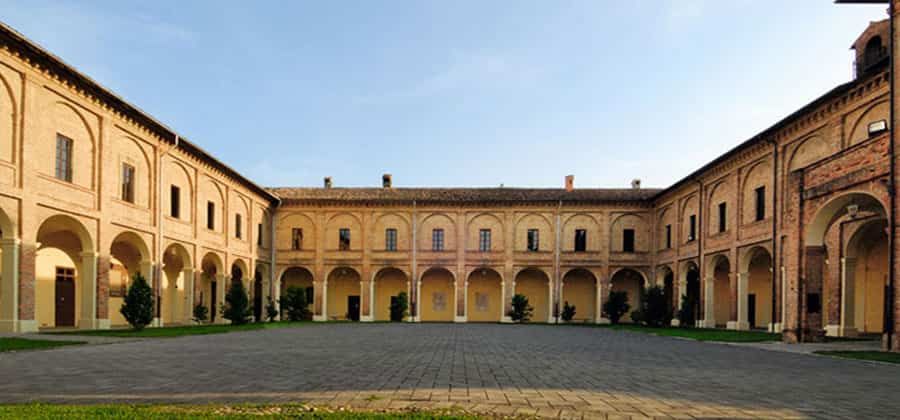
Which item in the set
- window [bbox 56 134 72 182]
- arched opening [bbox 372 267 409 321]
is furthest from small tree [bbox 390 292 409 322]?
window [bbox 56 134 72 182]

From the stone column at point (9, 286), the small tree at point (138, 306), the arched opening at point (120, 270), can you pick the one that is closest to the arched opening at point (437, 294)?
the arched opening at point (120, 270)

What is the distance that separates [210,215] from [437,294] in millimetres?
15312

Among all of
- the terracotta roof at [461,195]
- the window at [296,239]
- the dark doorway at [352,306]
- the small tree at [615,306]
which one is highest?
the terracotta roof at [461,195]

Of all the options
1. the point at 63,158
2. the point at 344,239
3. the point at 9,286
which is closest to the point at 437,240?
the point at 344,239

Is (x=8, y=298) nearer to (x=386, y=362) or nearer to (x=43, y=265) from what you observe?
(x=43, y=265)

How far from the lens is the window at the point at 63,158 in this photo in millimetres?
17734

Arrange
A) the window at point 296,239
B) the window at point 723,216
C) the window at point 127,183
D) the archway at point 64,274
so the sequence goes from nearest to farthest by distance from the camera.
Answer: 1. the archway at point 64,274
2. the window at point 127,183
3. the window at point 723,216
4. the window at point 296,239

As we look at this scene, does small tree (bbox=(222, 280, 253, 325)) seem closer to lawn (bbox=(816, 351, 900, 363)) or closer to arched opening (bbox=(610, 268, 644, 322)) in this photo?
lawn (bbox=(816, 351, 900, 363))

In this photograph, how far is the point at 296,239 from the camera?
120 feet

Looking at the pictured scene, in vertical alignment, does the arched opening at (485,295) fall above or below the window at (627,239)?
below

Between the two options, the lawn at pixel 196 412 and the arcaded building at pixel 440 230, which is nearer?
the lawn at pixel 196 412

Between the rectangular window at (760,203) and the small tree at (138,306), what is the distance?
22700 millimetres

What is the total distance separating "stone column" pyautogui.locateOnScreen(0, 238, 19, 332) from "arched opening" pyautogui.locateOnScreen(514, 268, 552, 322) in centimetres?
2716

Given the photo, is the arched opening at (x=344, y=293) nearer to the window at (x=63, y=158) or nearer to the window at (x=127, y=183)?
the window at (x=127, y=183)
